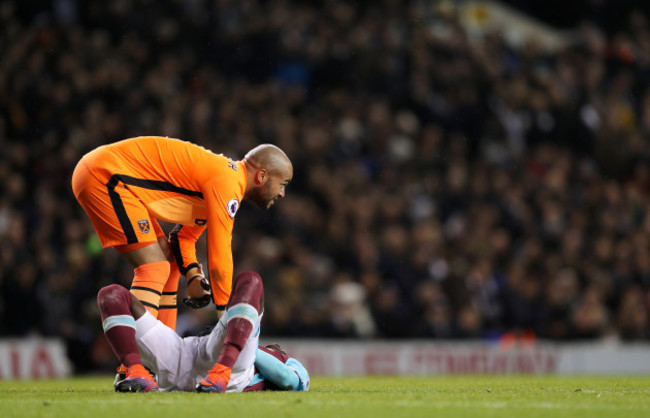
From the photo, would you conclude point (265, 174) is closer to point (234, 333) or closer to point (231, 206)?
point (231, 206)

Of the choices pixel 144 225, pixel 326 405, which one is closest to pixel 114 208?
pixel 144 225

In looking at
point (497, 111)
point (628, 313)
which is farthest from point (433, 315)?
point (497, 111)

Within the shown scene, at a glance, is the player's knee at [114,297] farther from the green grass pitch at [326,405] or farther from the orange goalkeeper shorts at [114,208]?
the orange goalkeeper shorts at [114,208]

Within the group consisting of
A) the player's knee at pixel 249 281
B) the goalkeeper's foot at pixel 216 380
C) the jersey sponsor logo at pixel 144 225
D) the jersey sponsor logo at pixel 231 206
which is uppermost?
the jersey sponsor logo at pixel 231 206

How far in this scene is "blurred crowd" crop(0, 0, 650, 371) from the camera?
1340 centimetres

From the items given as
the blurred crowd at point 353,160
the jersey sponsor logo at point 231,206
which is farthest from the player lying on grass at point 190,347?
the blurred crowd at point 353,160

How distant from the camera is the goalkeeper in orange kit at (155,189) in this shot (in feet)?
23.7

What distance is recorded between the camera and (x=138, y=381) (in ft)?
20.7

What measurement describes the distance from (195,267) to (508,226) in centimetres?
982

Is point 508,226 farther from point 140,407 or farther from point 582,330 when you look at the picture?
point 140,407

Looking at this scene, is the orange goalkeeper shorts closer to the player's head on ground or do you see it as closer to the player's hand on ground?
the player's hand on ground

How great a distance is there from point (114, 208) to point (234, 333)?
1744 millimetres

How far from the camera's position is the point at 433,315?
14500 millimetres

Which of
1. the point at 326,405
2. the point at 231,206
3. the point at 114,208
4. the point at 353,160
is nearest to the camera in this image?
the point at 326,405
